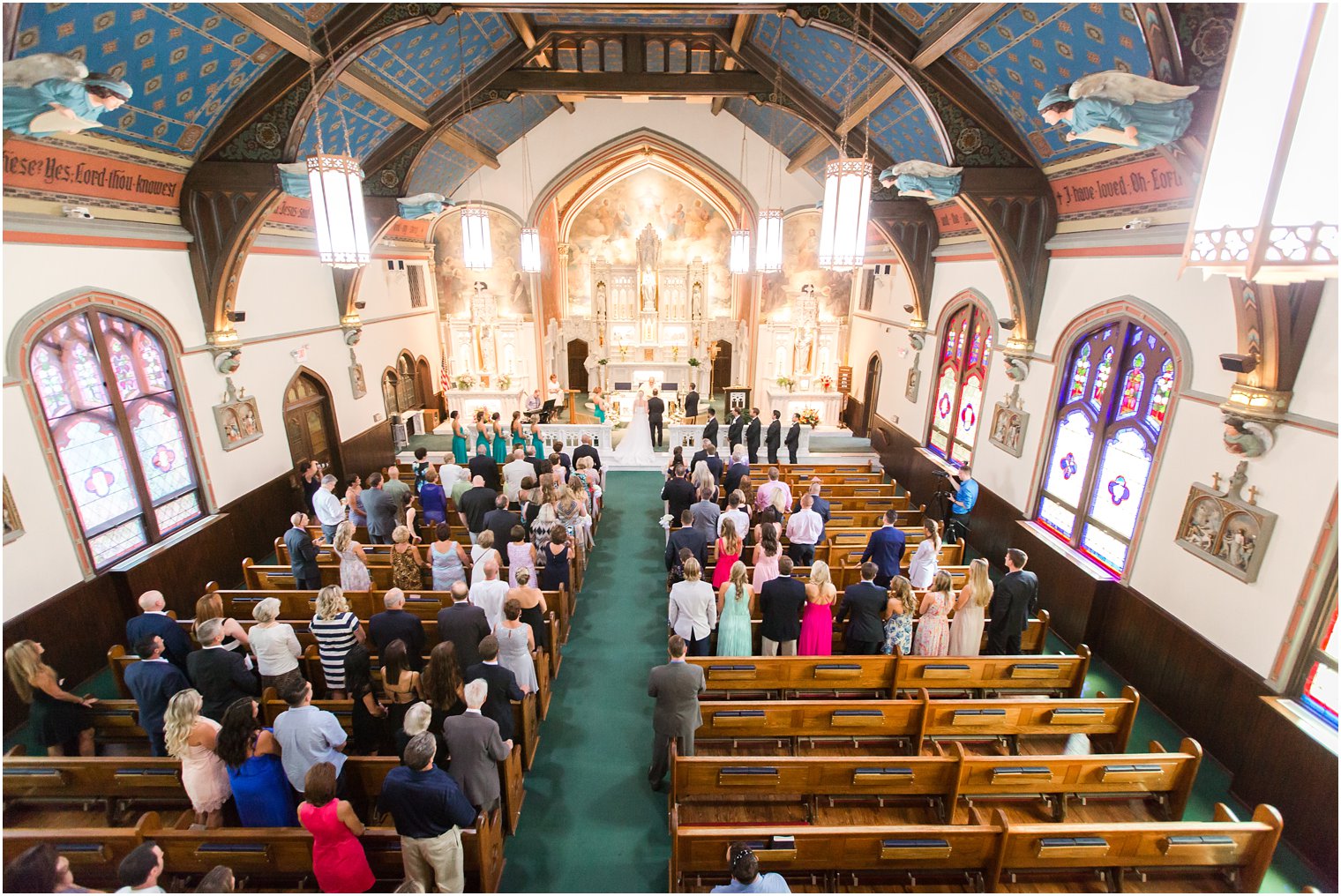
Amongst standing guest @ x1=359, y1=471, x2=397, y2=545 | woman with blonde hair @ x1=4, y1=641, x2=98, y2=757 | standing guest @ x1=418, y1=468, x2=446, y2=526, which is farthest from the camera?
standing guest @ x1=418, y1=468, x2=446, y2=526

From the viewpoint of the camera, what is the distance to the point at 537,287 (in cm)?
1820

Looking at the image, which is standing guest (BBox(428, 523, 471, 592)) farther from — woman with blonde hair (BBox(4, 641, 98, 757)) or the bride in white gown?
the bride in white gown

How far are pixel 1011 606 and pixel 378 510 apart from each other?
694 centimetres

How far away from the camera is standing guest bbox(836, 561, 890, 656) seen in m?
5.36

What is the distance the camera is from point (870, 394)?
15.8 metres

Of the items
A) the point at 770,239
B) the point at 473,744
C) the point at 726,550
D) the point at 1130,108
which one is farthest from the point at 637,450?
the point at 1130,108

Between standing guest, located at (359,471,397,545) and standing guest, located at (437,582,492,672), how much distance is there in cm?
322

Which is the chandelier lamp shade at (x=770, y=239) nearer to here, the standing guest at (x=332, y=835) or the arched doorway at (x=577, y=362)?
the standing guest at (x=332, y=835)

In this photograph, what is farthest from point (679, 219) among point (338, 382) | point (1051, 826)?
point (1051, 826)

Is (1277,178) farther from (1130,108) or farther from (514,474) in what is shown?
(514,474)

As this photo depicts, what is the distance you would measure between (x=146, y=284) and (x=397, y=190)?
4.88m

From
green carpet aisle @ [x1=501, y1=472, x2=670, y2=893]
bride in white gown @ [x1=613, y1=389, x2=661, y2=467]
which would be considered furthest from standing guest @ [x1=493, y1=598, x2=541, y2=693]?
bride in white gown @ [x1=613, y1=389, x2=661, y2=467]

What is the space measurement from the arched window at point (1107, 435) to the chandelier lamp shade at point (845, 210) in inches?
137

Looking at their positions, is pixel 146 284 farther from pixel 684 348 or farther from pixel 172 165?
pixel 684 348
